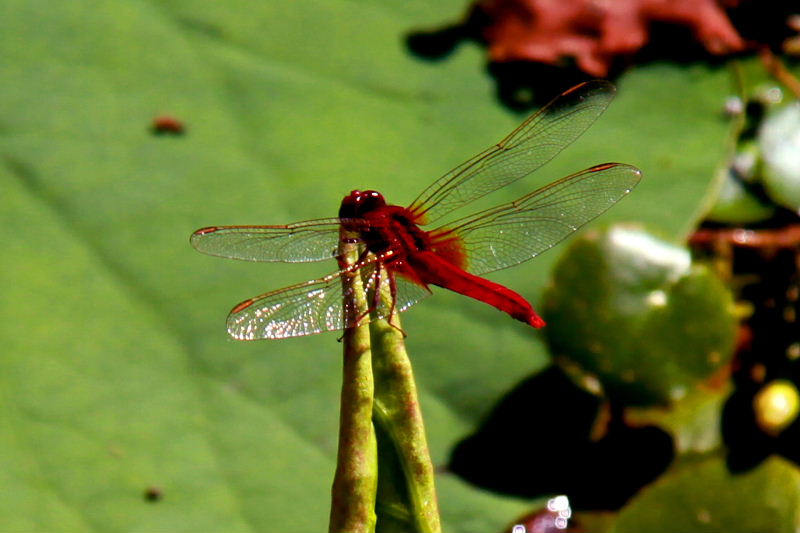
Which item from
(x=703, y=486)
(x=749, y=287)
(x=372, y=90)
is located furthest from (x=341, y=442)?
(x=749, y=287)

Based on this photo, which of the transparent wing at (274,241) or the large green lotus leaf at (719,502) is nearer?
the transparent wing at (274,241)

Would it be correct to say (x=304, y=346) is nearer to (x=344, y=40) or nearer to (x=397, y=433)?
(x=344, y=40)

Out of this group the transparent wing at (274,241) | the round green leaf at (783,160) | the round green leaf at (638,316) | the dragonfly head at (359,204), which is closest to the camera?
the dragonfly head at (359,204)

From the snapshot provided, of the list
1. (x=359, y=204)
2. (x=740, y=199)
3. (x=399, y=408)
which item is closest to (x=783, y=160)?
(x=740, y=199)

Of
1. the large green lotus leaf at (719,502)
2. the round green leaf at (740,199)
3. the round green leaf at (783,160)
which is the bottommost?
the large green lotus leaf at (719,502)

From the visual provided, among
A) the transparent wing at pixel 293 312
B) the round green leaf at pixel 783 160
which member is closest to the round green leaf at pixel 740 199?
the round green leaf at pixel 783 160

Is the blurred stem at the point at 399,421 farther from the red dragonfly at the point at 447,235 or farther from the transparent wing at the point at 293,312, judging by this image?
the transparent wing at the point at 293,312
